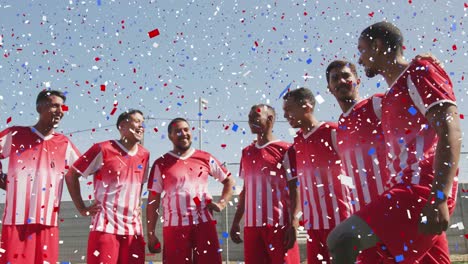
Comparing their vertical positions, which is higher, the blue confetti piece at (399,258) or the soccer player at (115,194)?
the soccer player at (115,194)

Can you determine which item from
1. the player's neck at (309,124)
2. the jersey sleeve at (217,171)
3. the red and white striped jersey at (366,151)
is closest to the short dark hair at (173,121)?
the jersey sleeve at (217,171)

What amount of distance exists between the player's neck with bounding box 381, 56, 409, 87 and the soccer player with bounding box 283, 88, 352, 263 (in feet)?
4.40

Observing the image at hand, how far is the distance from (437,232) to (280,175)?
9.57 ft

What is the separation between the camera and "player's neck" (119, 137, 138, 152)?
17.9ft

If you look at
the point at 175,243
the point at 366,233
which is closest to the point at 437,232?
the point at 366,233

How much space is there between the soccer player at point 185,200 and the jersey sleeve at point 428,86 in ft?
9.82

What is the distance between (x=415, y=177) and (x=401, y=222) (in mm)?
273

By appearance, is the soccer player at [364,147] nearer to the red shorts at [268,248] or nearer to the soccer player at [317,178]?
the soccer player at [317,178]

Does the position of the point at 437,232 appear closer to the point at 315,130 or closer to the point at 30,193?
the point at 315,130

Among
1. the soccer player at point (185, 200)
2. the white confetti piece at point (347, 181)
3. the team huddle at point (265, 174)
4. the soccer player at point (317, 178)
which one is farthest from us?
the soccer player at point (185, 200)

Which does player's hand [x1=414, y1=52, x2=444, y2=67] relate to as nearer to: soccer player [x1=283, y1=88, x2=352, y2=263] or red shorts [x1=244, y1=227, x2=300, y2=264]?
soccer player [x1=283, y1=88, x2=352, y2=263]

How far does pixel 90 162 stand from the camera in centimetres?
522

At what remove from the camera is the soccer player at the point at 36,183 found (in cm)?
462

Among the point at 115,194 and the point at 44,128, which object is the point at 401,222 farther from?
the point at 44,128
